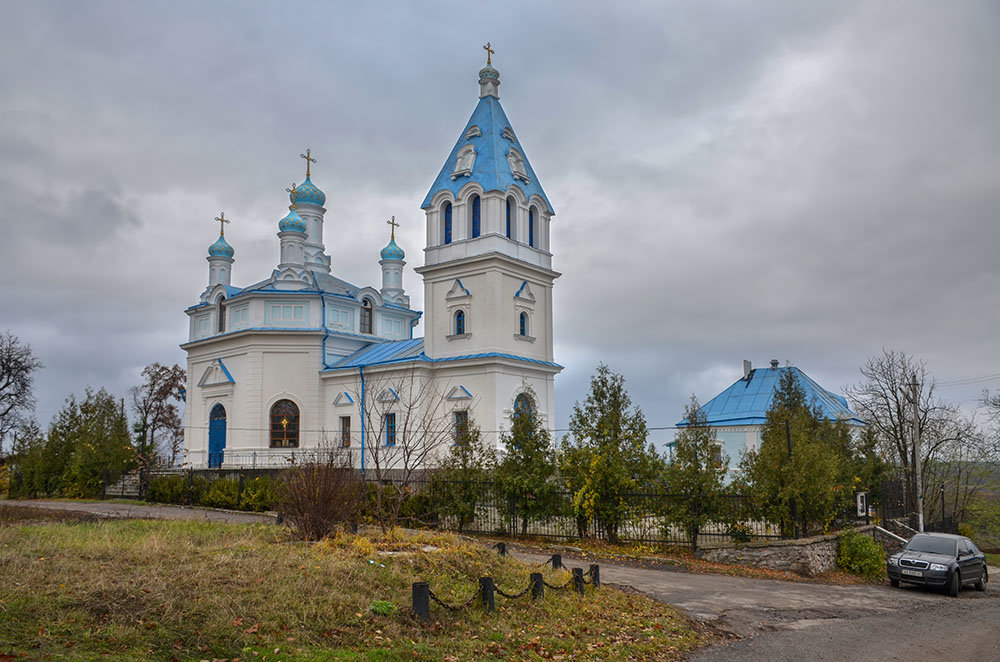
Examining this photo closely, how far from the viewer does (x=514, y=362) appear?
3033 cm

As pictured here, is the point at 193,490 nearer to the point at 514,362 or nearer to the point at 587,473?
the point at 514,362

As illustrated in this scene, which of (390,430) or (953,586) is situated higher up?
(390,430)

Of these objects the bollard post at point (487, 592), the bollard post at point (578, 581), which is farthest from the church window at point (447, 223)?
the bollard post at point (487, 592)

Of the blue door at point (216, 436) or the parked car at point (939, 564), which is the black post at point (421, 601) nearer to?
the parked car at point (939, 564)

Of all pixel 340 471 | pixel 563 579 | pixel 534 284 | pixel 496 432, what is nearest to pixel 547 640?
pixel 563 579

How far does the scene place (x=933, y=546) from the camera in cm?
1742

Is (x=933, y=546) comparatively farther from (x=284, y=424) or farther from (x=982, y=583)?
(x=284, y=424)

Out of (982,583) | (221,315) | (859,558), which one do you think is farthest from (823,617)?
(221,315)

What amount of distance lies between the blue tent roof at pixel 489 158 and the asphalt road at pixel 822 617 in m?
17.9

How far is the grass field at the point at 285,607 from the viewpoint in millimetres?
7148

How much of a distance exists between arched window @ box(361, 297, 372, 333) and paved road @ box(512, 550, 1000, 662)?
23983mm

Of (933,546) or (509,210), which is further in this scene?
(509,210)

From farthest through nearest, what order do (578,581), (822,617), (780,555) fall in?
(780,555)
(822,617)
(578,581)

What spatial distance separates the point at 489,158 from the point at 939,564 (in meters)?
21.6
